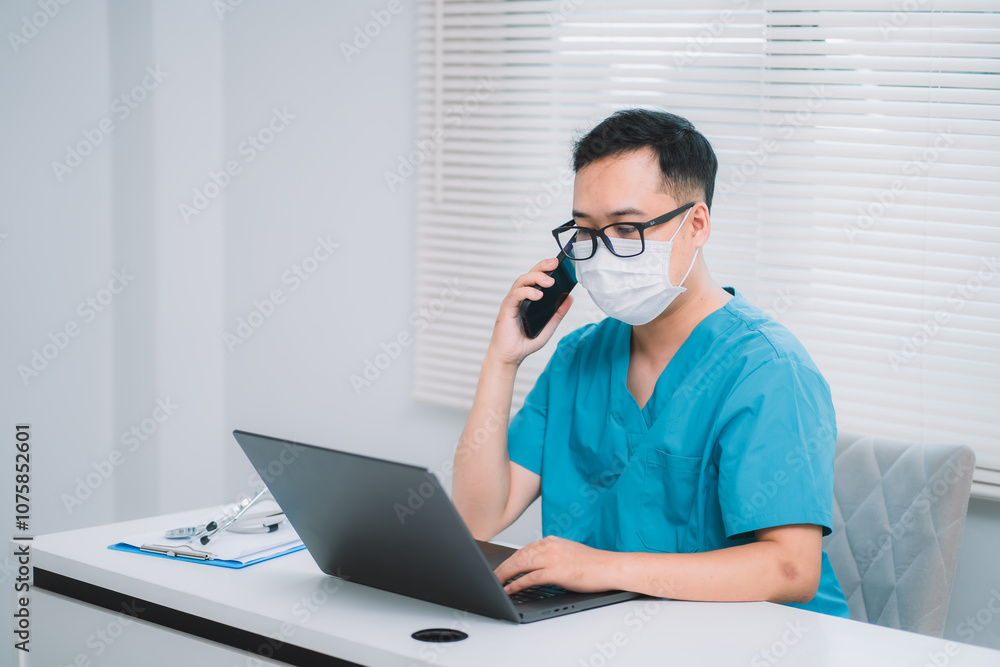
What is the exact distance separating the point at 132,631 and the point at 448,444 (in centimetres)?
171

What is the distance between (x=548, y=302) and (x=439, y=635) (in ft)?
2.86

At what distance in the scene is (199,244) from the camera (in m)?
3.49

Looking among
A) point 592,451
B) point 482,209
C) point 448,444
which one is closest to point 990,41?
point 592,451

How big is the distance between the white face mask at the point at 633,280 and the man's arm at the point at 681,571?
1.57ft

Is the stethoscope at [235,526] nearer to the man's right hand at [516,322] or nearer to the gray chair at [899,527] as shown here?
the man's right hand at [516,322]

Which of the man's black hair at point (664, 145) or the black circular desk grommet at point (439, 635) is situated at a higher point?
the man's black hair at point (664, 145)

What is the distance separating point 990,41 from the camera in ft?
6.77

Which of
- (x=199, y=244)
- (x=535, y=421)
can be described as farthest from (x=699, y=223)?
(x=199, y=244)

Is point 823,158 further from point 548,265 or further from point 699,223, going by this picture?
point 548,265

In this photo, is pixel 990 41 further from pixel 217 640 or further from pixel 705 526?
pixel 217 640

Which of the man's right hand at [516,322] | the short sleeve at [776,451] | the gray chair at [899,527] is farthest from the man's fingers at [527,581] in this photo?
the gray chair at [899,527]

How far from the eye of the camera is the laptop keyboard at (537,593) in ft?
4.45

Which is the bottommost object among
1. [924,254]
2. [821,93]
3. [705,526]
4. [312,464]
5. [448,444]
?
[448,444]

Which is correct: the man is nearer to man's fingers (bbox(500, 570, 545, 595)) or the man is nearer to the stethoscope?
man's fingers (bbox(500, 570, 545, 595))
